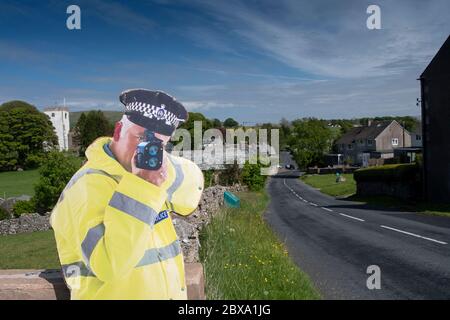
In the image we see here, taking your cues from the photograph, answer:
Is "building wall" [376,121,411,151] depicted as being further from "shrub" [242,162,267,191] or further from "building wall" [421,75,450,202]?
"building wall" [421,75,450,202]

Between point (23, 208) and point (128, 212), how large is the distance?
96.8ft

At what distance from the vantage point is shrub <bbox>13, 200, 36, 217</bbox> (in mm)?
31016

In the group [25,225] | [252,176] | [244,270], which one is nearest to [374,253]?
[244,270]

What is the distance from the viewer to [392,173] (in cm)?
3703

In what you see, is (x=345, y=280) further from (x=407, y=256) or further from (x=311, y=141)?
(x=311, y=141)

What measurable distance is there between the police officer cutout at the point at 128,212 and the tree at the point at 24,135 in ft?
222

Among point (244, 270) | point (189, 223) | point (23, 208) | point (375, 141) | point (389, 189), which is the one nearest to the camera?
point (244, 270)

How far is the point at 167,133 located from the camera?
209 inches

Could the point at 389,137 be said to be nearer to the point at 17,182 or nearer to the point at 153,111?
the point at 17,182

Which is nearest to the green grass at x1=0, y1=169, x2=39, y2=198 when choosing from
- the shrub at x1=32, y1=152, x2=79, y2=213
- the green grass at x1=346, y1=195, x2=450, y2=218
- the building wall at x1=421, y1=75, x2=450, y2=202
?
the shrub at x1=32, y1=152, x2=79, y2=213

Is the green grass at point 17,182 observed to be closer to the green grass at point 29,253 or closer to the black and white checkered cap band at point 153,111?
the green grass at point 29,253

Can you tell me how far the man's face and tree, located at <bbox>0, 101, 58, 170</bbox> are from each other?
67.8 meters

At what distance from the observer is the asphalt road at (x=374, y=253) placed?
9.43 meters
